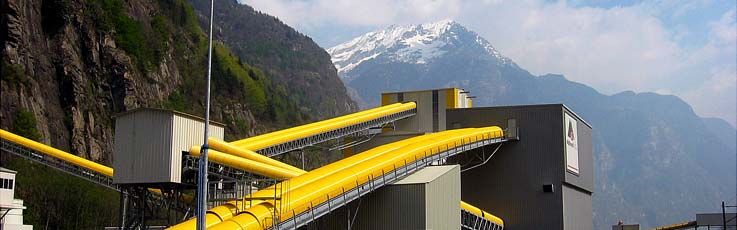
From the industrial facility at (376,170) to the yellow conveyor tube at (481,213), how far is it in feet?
0.43

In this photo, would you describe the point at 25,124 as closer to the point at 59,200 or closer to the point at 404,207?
the point at 59,200

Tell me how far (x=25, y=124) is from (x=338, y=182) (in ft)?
204

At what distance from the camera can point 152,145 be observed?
48500mm

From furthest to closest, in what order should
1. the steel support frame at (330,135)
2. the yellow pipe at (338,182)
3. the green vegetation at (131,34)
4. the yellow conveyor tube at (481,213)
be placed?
the green vegetation at (131,34), the steel support frame at (330,135), the yellow conveyor tube at (481,213), the yellow pipe at (338,182)

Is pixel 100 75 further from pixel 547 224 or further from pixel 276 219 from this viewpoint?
pixel 276 219

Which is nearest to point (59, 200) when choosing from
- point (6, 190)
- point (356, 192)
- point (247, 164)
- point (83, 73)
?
point (83, 73)

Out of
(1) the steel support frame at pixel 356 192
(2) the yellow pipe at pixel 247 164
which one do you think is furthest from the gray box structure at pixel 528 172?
(2) the yellow pipe at pixel 247 164

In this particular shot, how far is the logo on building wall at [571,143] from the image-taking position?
231 ft

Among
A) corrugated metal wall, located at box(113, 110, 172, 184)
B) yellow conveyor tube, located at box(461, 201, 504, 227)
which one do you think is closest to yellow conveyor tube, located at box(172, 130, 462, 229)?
yellow conveyor tube, located at box(461, 201, 504, 227)

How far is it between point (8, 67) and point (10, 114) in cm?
511

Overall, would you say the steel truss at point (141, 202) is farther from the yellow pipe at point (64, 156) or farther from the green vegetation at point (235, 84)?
the green vegetation at point (235, 84)

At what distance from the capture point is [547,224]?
225 feet

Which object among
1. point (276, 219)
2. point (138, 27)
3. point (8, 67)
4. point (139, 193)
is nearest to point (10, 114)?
point (8, 67)

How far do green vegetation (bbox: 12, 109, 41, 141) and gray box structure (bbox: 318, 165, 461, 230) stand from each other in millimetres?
56810
